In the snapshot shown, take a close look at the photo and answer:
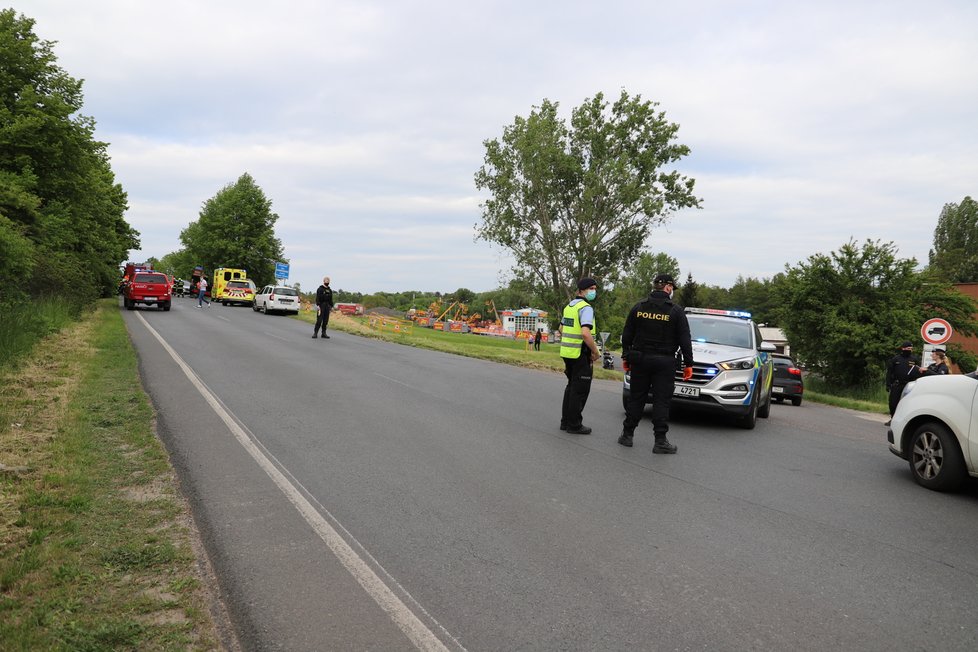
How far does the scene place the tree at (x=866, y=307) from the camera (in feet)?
71.8

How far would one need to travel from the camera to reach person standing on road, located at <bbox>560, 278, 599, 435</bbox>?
7.86 meters

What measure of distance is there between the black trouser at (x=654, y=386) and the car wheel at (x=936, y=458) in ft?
8.21

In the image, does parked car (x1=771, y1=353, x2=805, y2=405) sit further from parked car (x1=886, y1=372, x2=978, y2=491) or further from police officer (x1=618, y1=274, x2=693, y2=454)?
police officer (x1=618, y1=274, x2=693, y2=454)

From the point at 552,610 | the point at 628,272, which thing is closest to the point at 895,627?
the point at 552,610

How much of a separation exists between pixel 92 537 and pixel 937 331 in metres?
17.2

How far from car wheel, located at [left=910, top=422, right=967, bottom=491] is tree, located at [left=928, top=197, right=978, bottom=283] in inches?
3239

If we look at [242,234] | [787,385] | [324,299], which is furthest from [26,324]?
[242,234]

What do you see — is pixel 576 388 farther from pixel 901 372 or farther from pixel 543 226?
pixel 543 226

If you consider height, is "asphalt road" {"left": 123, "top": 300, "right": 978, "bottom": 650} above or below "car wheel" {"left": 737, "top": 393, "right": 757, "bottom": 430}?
below

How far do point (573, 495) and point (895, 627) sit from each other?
2.55 metres

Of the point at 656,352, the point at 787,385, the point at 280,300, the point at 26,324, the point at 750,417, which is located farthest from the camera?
the point at 280,300

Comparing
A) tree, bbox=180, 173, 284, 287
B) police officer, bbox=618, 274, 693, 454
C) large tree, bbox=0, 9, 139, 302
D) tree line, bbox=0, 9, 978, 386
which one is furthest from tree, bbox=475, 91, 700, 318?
tree, bbox=180, 173, 284, 287

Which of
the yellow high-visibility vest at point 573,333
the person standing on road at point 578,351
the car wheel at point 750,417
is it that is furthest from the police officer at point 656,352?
the car wheel at point 750,417

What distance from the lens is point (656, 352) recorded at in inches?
296
